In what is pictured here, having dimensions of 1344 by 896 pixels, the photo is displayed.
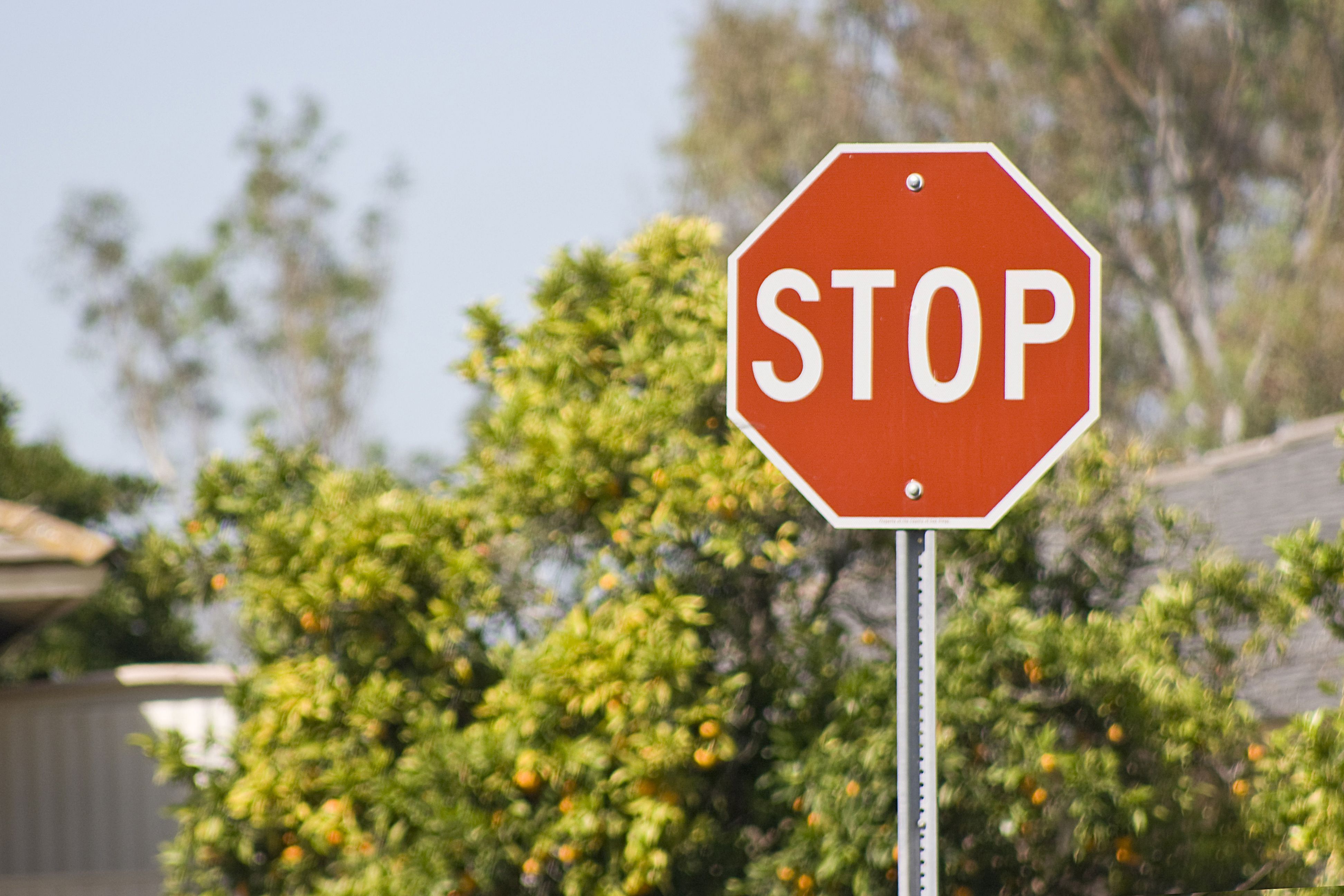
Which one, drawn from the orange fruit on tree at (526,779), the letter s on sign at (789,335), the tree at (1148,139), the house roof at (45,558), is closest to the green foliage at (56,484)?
A: the house roof at (45,558)

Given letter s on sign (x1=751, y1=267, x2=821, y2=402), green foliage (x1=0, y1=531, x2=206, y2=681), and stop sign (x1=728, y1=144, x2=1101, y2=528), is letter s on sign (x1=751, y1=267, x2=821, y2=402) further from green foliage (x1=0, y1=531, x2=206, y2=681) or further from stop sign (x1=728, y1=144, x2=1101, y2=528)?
green foliage (x1=0, y1=531, x2=206, y2=681)

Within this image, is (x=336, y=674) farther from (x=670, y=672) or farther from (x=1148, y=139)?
(x=1148, y=139)

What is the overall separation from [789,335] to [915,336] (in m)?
0.22

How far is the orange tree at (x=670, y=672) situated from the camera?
560 centimetres

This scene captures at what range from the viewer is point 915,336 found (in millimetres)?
2604

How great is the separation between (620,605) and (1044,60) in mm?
20509

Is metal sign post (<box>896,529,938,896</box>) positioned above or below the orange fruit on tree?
above

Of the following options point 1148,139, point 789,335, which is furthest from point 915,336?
point 1148,139

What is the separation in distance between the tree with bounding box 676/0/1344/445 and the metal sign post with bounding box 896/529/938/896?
73.1ft

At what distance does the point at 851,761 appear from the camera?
5559 mm

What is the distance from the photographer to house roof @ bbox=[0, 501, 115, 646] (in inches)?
337

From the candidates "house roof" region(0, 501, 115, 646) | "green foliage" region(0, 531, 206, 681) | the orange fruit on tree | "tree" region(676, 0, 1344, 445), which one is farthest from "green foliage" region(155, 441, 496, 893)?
"tree" region(676, 0, 1344, 445)

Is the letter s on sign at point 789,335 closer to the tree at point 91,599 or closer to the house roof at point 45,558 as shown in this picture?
the house roof at point 45,558

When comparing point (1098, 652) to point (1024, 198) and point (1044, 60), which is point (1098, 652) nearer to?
point (1024, 198)
